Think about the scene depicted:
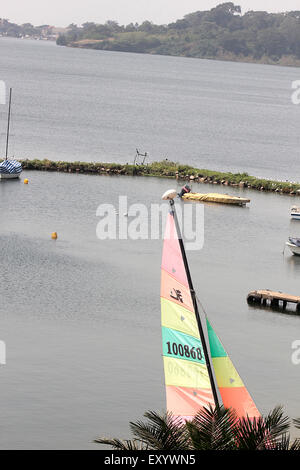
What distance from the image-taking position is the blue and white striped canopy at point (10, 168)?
4040 inches

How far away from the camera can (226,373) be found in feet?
94.7

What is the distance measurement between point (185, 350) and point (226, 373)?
2050 millimetres

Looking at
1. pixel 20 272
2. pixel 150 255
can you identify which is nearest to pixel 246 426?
pixel 20 272

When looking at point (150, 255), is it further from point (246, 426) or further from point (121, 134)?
point (121, 134)

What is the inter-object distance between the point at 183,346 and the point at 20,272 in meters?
39.5

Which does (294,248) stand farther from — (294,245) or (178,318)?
(178,318)

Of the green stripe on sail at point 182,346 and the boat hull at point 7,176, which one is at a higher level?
the green stripe on sail at point 182,346

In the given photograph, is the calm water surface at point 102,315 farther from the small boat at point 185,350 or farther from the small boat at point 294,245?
the small boat at point 185,350

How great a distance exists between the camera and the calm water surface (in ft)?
142

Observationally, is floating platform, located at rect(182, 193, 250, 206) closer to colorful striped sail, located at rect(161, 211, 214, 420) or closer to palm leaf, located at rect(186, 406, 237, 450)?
colorful striped sail, located at rect(161, 211, 214, 420)

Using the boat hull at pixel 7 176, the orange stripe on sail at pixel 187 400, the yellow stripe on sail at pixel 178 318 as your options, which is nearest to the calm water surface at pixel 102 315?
the boat hull at pixel 7 176

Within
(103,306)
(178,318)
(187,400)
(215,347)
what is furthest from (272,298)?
(178,318)

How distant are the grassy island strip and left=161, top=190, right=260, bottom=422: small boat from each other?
79785 millimetres

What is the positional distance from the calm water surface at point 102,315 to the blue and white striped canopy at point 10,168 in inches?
248
